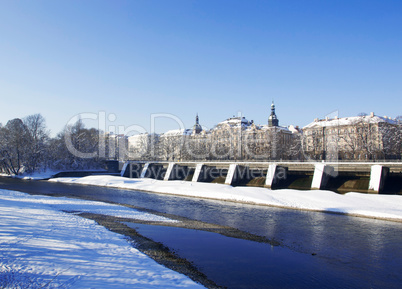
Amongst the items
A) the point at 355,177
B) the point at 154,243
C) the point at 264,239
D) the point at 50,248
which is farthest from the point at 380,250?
the point at 355,177

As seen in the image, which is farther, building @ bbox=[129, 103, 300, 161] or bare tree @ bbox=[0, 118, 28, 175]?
building @ bbox=[129, 103, 300, 161]

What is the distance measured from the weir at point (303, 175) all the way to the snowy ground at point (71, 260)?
119ft

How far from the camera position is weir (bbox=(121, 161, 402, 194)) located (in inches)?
1598

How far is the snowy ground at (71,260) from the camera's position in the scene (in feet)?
33.6

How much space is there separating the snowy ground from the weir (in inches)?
1430

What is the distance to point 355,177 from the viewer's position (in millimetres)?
45250

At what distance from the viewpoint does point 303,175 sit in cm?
5212

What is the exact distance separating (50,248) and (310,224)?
19905 mm

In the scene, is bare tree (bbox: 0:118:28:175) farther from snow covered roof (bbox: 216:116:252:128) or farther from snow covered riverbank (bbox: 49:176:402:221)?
snow covered roof (bbox: 216:116:252:128)

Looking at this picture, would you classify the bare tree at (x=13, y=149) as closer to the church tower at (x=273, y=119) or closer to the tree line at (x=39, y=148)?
the tree line at (x=39, y=148)

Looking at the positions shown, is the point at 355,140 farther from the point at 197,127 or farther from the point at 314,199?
the point at 197,127

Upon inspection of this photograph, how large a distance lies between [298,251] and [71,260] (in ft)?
40.9

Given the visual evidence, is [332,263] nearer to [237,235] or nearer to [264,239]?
[264,239]

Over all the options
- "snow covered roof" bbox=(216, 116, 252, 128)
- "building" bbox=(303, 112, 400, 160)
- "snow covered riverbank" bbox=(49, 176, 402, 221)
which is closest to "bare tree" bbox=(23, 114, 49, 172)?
"snow covered riverbank" bbox=(49, 176, 402, 221)
